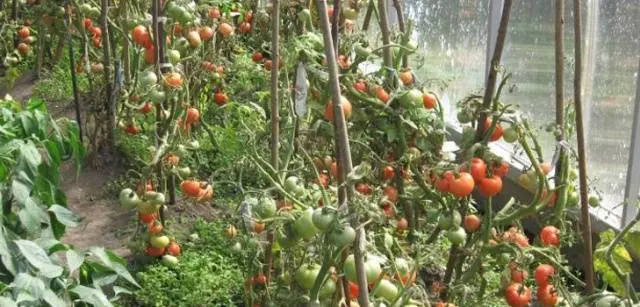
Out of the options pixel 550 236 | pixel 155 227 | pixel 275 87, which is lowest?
pixel 155 227

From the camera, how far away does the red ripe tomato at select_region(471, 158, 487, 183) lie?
2.45 meters

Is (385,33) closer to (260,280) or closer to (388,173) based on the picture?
(388,173)

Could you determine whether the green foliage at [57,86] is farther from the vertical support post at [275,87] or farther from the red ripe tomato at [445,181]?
the red ripe tomato at [445,181]

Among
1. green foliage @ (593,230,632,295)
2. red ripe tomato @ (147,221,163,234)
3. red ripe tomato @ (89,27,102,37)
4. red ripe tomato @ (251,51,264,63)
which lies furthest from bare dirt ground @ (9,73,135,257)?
green foliage @ (593,230,632,295)

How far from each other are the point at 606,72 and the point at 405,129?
102 centimetres

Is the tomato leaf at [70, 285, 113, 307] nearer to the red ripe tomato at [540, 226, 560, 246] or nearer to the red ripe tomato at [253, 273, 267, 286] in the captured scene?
the red ripe tomato at [253, 273, 267, 286]

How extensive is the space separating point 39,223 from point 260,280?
636 mm

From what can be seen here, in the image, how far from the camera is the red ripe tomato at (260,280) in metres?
2.78

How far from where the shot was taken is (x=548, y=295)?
2.61 meters

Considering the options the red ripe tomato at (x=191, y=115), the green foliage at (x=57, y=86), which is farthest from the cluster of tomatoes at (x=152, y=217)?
the green foliage at (x=57, y=86)

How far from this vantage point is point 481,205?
4.47 meters

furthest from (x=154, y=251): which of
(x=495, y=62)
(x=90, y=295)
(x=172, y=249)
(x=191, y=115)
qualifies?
(x=495, y=62)

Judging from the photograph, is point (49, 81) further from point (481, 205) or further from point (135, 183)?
point (481, 205)

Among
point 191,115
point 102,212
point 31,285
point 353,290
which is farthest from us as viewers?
point 102,212
